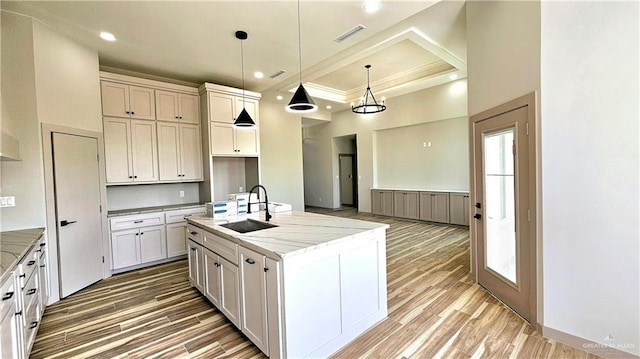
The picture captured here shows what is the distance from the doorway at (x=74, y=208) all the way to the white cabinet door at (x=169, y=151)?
0.82 meters

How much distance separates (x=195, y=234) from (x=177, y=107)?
8.80ft

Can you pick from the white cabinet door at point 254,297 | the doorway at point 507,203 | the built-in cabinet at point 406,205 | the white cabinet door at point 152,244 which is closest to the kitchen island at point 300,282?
the white cabinet door at point 254,297

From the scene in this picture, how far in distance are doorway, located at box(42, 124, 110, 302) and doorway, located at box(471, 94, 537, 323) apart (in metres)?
4.86

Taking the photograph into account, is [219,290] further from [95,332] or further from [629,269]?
[629,269]

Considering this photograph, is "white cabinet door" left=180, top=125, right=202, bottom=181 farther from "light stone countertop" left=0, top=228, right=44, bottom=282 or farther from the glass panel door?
the glass panel door

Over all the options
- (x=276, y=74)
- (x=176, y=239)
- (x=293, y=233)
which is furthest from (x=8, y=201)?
(x=276, y=74)

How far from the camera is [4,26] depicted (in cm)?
282

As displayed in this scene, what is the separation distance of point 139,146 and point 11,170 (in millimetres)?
1520

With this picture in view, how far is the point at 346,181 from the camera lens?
10016 mm

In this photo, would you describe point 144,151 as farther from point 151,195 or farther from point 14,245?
point 14,245

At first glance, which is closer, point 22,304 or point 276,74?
point 22,304

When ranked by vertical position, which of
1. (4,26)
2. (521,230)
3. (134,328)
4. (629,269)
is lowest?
(134,328)

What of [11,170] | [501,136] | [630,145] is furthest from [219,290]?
[630,145]

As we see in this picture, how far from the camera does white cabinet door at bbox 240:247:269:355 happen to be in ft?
6.52
